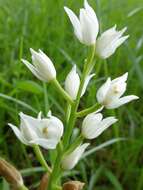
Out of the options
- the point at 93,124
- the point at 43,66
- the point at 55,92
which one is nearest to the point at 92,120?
the point at 93,124

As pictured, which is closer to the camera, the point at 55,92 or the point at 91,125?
the point at 91,125

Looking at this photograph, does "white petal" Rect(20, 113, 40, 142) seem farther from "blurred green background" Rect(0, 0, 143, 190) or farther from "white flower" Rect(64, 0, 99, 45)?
"blurred green background" Rect(0, 0, 143, 190)

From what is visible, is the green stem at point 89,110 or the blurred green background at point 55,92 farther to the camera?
the blurred green background at point 55,92

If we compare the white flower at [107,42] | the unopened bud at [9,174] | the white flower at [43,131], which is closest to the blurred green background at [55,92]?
the unopened bud at [9,174]

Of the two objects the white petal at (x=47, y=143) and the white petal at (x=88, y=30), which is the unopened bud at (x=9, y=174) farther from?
the white petal at (x=88, y=30)

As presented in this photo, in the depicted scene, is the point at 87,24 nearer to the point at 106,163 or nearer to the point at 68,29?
the point at 106,163

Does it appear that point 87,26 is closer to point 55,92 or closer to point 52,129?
point 52,129
